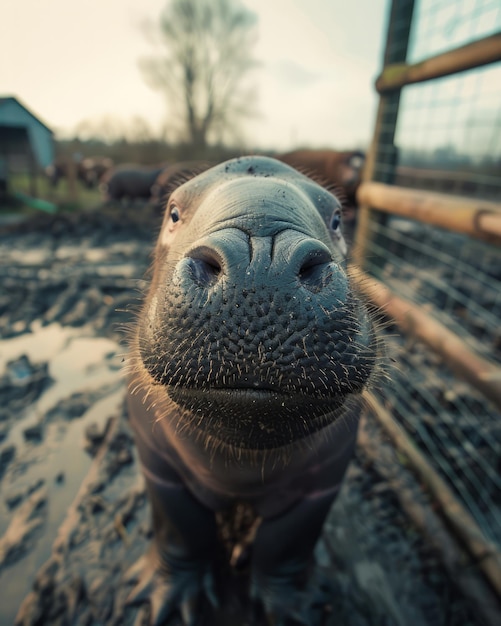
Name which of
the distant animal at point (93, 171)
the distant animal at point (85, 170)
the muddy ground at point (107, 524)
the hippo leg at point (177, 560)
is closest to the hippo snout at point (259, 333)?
the muddy ground at point (107, 524)

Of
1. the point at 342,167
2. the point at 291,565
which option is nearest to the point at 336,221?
the point at 291,565

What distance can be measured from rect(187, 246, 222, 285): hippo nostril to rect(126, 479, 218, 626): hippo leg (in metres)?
1.11

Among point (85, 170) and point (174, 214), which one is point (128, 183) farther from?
point (174, 214)

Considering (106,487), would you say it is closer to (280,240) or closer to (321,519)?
(321,519)

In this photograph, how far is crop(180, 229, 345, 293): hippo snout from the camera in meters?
1.01

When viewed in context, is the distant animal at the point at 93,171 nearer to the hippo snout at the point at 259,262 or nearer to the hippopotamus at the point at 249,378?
the hippopotamus at the point at 249,378

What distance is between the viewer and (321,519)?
1831mm

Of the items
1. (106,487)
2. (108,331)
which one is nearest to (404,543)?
(106,487)

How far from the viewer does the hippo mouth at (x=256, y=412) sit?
1051 millimetres

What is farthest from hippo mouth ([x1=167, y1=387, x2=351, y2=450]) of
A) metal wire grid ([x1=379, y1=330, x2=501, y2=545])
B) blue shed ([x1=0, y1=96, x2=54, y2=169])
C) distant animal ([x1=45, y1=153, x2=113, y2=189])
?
distant animal ([x1=45, y1=153, x2=113, y2=189])

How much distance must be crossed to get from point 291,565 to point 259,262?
160 centimetres

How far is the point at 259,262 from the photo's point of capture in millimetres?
1021

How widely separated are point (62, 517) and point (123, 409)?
0.92 m

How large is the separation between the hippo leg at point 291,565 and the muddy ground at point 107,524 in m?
0.09
